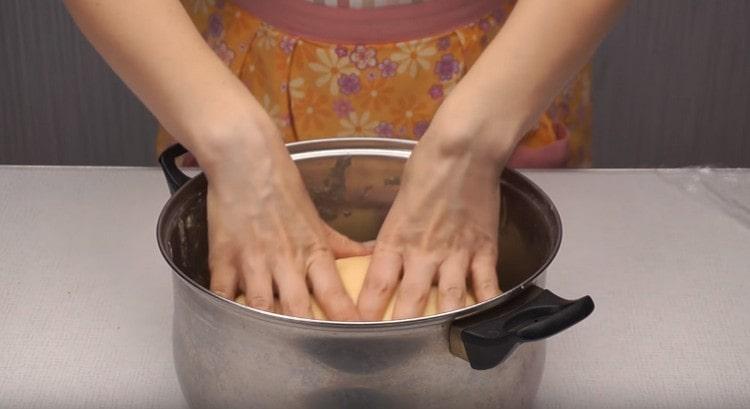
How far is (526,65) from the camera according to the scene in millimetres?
730

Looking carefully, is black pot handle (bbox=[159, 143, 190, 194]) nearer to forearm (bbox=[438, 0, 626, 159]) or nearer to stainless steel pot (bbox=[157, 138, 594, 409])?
stainless steel pot (bbox=[157, 138, 594, 409])

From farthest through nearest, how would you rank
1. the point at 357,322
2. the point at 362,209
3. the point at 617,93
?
the point at 617,93, the point at 362,209, the point at 357,322

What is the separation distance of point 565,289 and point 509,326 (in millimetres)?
280

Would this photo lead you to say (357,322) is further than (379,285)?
No

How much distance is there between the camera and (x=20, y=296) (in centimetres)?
77

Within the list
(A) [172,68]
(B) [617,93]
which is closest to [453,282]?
(A) [172,68]

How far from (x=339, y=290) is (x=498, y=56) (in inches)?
8.4

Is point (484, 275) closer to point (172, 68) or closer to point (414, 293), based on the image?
point (414, 293)

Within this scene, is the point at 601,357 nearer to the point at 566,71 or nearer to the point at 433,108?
the point at 566,71

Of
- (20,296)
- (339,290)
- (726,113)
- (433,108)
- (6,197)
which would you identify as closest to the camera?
(339,290)

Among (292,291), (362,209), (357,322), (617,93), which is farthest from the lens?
(617,93)

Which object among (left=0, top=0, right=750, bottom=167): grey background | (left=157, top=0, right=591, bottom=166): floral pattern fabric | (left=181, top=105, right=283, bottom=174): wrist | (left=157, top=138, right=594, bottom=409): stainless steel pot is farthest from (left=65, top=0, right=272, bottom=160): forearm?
(left=0, top=0, right=750, bottom=167): grey background

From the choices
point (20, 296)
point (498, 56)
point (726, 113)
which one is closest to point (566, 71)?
point (498, 56)

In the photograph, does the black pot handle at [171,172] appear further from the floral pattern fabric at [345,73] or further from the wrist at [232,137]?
the floral pattern fabric at [345,73]
